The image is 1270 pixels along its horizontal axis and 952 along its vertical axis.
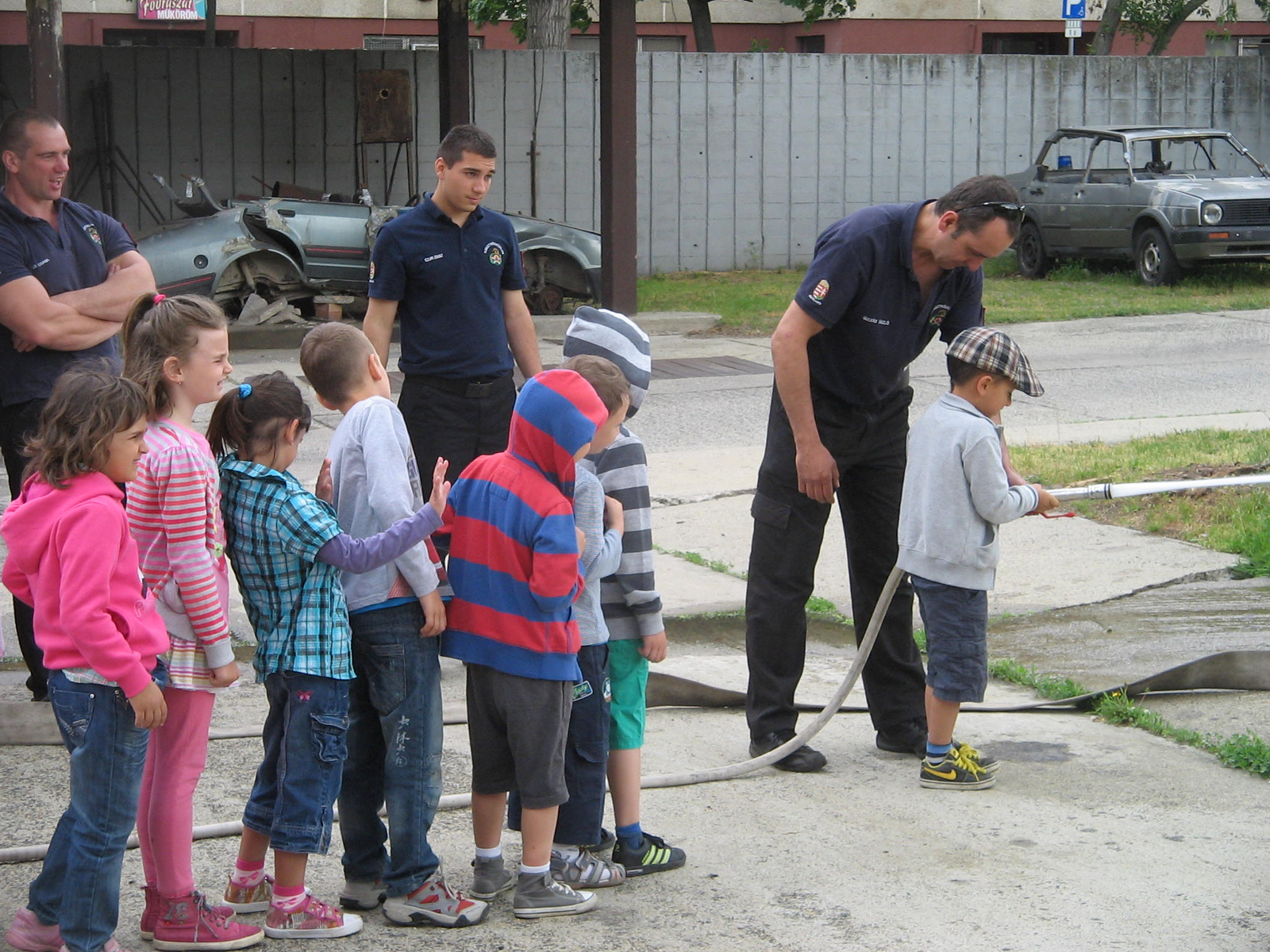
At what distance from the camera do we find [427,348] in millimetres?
5422

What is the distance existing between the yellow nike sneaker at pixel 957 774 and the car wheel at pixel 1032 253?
14439mm

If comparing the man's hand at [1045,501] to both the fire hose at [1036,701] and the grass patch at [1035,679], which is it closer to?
the fire hose at [1036,701]

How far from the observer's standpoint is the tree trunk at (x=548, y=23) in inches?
727

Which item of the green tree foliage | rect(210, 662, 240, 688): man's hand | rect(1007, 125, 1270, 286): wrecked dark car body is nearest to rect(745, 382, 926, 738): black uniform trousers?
rect(210, 662, 240, 688): man's hand

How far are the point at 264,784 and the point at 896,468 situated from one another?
2.23m

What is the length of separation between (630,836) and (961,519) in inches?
51.8

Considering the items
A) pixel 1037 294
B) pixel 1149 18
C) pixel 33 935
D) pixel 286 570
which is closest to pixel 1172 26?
pixel 1149 18

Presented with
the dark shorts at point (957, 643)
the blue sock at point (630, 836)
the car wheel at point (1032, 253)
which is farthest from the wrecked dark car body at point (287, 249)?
the blue sock at point (630, 836)

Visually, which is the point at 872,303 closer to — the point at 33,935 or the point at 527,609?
the point at 527,609

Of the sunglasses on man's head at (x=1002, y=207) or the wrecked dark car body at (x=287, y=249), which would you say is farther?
the wrecked dark car body at (x=287, y=249)

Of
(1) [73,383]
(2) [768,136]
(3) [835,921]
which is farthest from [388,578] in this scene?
(2) [768,136]

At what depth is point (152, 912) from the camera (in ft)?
10.7

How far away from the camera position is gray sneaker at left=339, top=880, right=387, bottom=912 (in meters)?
3.47

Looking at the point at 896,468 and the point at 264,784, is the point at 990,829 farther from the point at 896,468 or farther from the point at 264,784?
the point at 264,784
